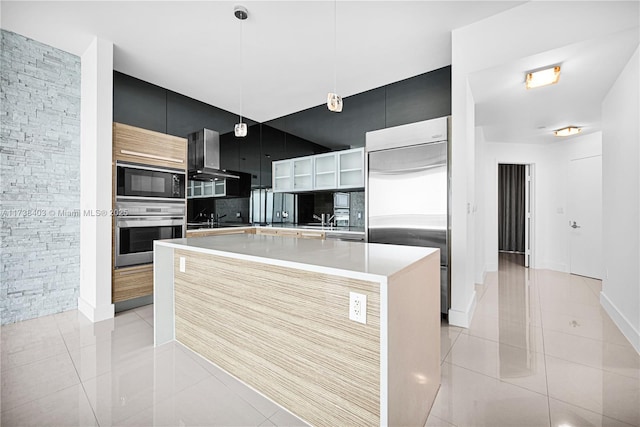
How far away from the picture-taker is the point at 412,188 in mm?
3025

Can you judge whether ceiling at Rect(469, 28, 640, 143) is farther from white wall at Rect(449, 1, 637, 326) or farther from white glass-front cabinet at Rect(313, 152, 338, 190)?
white glass-front cabinet at Rect(313, 152, 338, 190)

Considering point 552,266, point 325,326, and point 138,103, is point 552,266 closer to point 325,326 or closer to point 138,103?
point 325,326

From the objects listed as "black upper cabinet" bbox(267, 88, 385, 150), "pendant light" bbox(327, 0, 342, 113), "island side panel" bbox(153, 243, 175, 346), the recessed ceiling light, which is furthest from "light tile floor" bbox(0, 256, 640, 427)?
the recessed ceiling light

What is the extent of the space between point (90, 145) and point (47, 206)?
2.37 feet

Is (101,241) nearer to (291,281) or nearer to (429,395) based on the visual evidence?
(291,281)

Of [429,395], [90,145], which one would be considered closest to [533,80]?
[429,395]

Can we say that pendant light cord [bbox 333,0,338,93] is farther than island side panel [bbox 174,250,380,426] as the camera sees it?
Yes

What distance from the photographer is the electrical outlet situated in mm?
1168

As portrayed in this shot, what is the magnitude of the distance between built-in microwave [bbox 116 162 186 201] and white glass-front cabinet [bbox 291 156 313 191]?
171cm

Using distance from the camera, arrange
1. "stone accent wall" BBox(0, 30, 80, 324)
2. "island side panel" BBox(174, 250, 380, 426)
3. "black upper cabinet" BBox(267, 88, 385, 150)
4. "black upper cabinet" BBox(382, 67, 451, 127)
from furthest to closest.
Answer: "black upper cabinet" BBox(267, 88, 385, 150), "black upper cabinet" BBox(382, 67, 451, 127), "stone accent wall" BBox(0, 30, 80, 324), "island side panel" BBox(174, 250, 380, 426)

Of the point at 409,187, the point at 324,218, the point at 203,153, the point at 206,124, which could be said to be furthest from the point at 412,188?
the point at 206,124

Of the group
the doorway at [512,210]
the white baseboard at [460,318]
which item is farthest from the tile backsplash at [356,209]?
the doorway at [512,210]

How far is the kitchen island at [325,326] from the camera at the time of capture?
116cm

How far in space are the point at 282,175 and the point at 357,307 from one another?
3.97m
